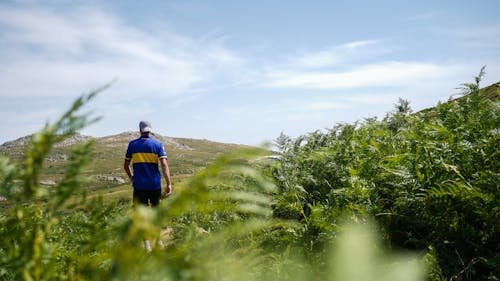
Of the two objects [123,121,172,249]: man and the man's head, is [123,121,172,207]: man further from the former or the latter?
the man's head

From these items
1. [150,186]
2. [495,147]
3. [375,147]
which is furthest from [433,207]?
[150,186]

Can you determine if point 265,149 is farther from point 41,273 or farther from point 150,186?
point 150,186

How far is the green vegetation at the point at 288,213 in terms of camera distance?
57 cm

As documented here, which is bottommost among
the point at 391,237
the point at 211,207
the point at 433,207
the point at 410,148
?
the point at 391,237

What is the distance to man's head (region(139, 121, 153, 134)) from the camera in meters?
10.4

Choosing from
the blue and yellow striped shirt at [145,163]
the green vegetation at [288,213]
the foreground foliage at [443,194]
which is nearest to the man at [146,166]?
the blue and yellow striped shirt at [145,163]

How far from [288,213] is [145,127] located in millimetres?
4978

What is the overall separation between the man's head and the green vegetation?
373 cm

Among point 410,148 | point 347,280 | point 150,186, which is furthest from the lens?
point 150,186

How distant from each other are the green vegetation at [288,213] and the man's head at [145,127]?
3.73m

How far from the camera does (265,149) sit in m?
0.60

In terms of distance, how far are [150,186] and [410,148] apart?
6.72 metres

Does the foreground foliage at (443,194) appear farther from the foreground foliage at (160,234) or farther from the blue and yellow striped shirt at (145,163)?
the blue and yellow striped shirt at (145,163)

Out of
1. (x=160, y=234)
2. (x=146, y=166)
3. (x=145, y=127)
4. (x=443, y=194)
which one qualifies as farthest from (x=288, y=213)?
(x=160, y=234)
